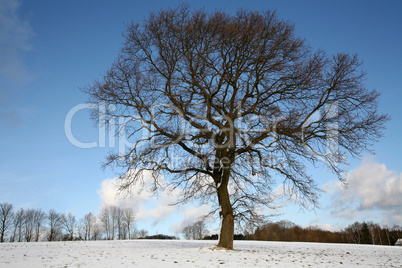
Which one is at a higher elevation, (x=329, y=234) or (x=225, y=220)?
(x=225, y=220)

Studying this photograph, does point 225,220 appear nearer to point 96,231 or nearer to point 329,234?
point 96,231

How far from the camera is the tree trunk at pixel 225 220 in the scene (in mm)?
14281

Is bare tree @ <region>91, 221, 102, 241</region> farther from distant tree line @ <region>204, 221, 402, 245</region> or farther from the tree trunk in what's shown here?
the tree trunk

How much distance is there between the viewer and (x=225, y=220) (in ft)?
47.3

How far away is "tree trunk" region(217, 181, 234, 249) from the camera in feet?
46.9

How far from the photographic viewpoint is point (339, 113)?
13.8m

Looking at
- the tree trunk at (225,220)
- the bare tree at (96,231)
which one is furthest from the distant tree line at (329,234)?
the tree trunk at (225,220)

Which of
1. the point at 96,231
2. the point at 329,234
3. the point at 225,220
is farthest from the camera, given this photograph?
the point at 329,234

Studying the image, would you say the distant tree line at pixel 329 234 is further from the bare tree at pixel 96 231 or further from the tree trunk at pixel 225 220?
the tree trunk at pixel 225 220

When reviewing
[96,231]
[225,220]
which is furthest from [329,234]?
[225,220]

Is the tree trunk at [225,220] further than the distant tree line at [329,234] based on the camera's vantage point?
No

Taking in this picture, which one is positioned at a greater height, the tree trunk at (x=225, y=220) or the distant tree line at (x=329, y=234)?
the tree trunk at (x=225, y=220)

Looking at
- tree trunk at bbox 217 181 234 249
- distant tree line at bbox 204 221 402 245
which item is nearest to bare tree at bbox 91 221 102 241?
distant tree line at bbox 204 221 402 245

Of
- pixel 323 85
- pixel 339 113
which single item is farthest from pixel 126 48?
pixel 339 113
